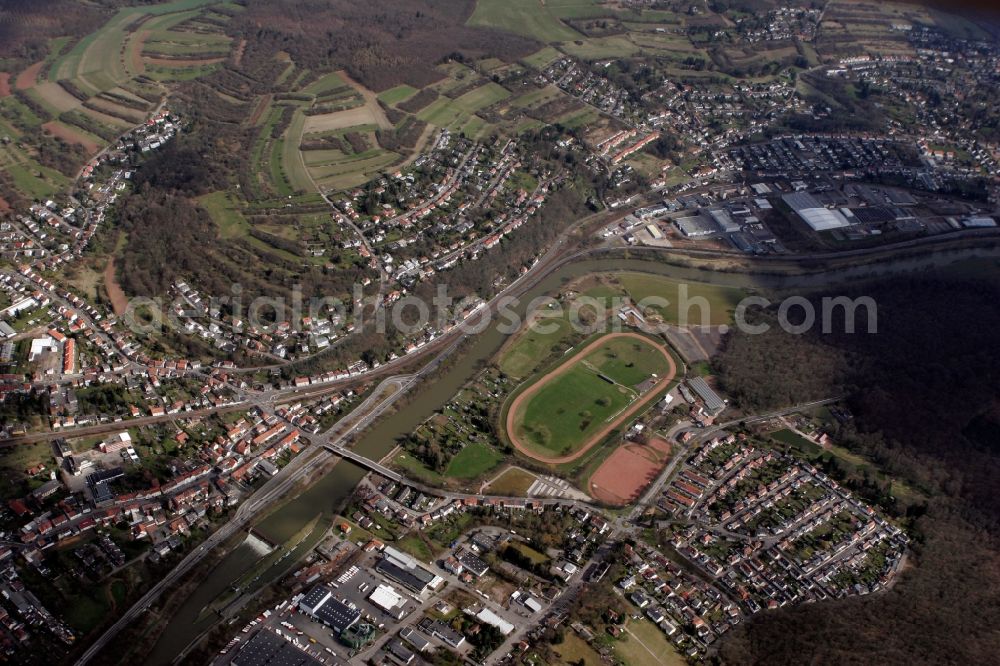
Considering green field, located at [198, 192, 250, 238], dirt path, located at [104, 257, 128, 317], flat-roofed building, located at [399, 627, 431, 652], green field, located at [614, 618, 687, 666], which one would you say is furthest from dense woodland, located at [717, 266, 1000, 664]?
dirt path, located at [104, 257, 128, 317]

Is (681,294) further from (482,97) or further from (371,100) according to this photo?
(371,100)

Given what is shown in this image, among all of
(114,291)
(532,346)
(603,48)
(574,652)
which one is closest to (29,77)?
(114,291)

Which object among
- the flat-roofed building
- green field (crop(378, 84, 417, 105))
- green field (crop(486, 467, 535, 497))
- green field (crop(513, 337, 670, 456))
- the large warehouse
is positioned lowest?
the flat-roofed building

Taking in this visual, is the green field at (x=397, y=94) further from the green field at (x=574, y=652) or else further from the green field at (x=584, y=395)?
the green field at (x=574, y=652)

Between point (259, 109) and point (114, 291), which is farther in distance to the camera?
point (259, 109)

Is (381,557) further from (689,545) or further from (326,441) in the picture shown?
(689,545)

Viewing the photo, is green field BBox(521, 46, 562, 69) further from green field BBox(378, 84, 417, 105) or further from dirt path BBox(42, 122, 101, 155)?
dirt path BBox(42, 122, 101, 155)
